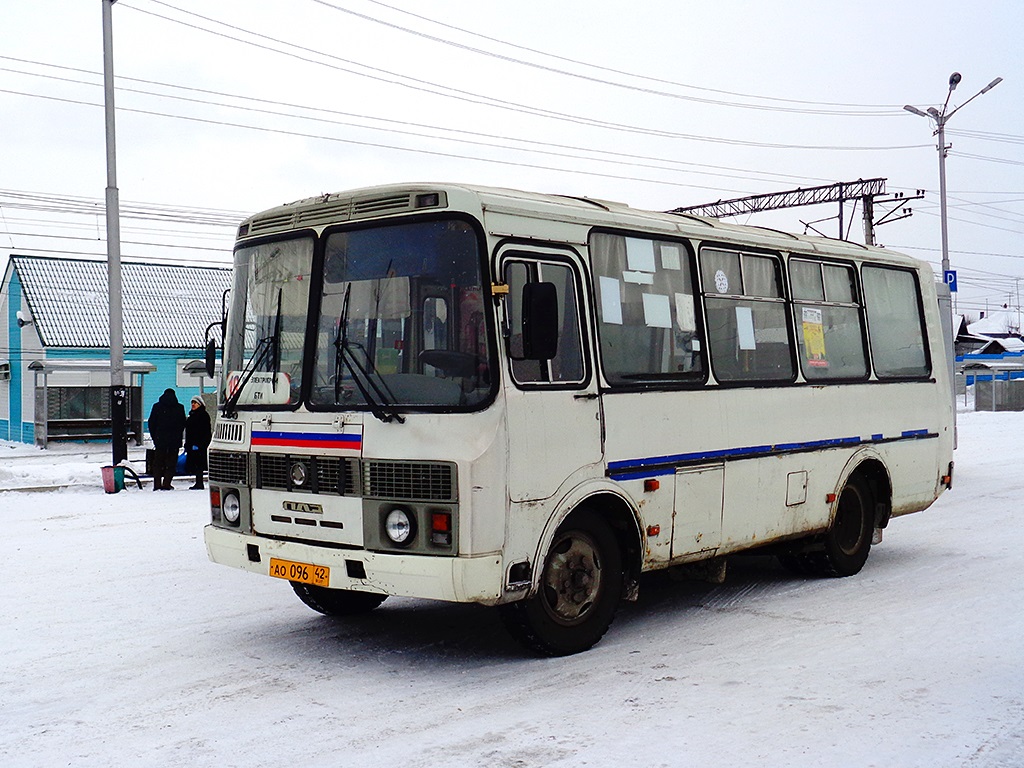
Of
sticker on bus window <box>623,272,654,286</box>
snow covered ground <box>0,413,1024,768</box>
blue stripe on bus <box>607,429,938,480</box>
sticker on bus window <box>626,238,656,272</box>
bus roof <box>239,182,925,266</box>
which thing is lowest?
snow covered ground <box>0,413,1024,768</box>

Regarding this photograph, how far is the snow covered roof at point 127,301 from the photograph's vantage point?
37.2m

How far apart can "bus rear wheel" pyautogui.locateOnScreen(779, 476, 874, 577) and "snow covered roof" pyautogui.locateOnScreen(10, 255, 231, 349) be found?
29542 mm

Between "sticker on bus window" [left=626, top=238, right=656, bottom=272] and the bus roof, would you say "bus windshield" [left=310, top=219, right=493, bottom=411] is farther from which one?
"sticker on bus window" [left=626, top=238, right=656, bottom=272]

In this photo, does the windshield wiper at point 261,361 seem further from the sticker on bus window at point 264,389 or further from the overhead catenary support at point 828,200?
the overhead catenary support at point 828,200

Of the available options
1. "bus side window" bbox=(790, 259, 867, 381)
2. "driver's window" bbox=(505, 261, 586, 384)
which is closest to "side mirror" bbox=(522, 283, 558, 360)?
"driver's window" bbox=(505, 261, 586, 384)

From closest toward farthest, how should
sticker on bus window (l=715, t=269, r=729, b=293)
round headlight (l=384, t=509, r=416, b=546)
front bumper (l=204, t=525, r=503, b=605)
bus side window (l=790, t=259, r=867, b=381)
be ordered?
front bumper (l=204, t=525, r=503, b=605) → round headlight (l=384, t=509, r=416, b=546) → sticker on bus window (l=715, t=269, r=729, b=293) → bus side window (l=790, t=259, r=867, b=381)

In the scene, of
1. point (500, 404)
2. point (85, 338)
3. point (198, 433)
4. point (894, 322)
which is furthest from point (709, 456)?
point (85, 338)

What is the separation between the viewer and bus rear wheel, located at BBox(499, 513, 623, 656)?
7035mm

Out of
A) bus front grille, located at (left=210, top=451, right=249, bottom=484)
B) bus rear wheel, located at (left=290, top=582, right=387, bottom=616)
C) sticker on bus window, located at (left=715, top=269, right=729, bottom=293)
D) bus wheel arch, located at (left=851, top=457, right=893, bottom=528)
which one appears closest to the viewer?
bus front grille, located at (left=210, top=451, right=249, bottom=484)

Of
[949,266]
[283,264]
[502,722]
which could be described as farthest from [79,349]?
[502,722]

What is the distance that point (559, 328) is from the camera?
23.5ft

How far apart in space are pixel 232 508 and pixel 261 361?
3.34ft

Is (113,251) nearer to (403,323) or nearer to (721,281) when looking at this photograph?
(721,281)

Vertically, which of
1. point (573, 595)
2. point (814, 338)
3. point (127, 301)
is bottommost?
point (573, 595)
